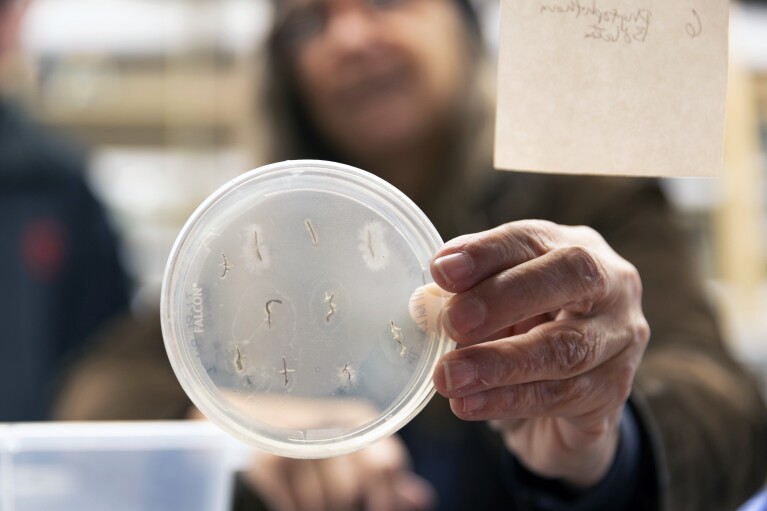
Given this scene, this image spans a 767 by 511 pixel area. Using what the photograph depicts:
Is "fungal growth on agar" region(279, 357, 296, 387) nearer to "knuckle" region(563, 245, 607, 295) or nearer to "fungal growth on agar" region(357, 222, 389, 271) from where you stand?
"fungal growth on agar" region(357, 222, 389, 271)

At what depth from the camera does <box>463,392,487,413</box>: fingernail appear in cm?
46

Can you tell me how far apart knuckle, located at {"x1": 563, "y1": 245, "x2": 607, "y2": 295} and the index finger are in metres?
0.02

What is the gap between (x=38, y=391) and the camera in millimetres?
1451

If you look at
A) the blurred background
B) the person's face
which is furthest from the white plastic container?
the blurred background

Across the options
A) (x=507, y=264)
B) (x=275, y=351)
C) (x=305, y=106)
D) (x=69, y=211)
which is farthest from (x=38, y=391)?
(x=507, y=264)

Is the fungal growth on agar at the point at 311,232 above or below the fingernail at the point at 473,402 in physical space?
above

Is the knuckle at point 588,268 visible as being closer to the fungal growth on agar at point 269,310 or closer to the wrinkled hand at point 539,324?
the wrinkled hand at point 539,324

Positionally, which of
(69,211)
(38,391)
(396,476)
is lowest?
(38,391)

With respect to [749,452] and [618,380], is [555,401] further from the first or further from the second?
[749,452]

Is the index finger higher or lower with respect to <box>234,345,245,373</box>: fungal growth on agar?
higher

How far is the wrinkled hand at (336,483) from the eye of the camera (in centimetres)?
86

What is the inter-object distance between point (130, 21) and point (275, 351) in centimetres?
211

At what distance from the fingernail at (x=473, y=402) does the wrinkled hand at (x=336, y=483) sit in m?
0.45

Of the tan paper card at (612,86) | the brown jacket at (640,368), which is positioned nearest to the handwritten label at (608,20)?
the tan paper card at (612,86)
